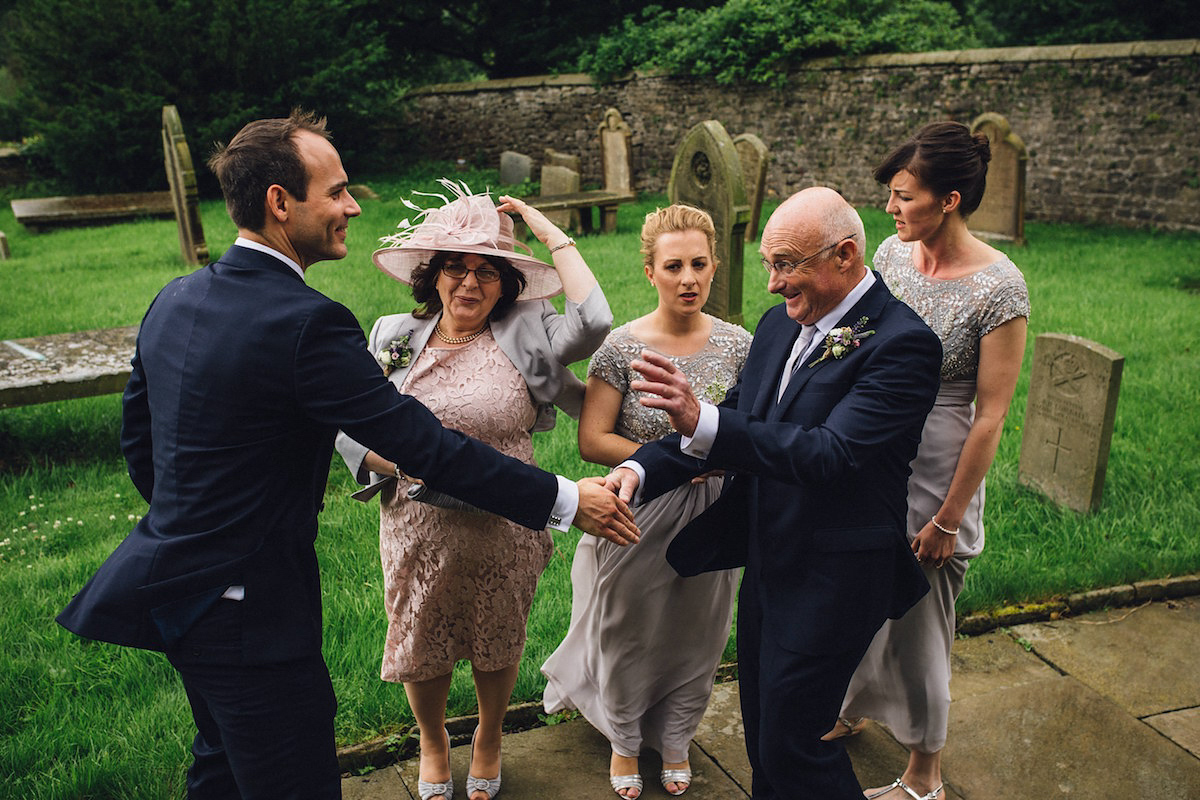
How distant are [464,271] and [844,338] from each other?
129cm

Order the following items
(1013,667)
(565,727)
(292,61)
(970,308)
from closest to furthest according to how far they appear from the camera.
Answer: (970,308), (565,727), (1013,667), (292,61)

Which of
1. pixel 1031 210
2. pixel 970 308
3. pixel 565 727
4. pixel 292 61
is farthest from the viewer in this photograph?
pixel 292 61

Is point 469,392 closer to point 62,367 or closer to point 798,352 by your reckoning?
point 798,352

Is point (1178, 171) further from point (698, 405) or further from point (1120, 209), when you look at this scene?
point (698, 405)

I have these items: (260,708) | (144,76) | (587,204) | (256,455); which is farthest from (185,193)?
(260,708)

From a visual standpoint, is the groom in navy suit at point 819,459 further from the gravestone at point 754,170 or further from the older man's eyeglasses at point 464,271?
the gravestone at point 754,170

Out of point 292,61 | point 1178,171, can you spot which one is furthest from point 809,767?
point 292,61

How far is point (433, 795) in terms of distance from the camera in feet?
11.4

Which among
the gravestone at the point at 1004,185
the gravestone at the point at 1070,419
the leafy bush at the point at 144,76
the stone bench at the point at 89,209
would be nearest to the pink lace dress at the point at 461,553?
the gravestone at the point at 1070,419

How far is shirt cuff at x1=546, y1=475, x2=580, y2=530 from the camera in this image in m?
2.88

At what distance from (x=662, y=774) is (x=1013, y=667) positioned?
1780 mm

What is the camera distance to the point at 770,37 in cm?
1914

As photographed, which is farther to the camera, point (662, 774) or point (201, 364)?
point (662, 774)

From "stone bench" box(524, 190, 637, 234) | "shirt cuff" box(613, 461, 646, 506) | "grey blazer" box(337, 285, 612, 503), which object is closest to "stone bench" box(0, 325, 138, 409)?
"grey blazer" box(337, 285, 612, 503)
